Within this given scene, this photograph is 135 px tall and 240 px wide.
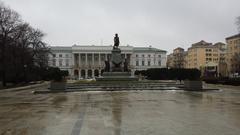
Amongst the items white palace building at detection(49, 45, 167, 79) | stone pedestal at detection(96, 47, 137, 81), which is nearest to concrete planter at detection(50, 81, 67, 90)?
stone pedestal at detection(96, 47, 137, 81)

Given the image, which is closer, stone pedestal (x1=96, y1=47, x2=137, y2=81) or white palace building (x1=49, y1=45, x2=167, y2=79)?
stone pedestal (x1=96, y1=47, x2=137, y2=81)

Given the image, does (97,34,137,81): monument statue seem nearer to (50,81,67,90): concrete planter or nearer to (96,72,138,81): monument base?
(96,72,138,81): monument base

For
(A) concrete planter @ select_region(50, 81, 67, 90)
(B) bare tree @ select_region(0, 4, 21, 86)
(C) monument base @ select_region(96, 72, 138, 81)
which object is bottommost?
(A) concrete planter @ select_region(50, 81, 67, 90)

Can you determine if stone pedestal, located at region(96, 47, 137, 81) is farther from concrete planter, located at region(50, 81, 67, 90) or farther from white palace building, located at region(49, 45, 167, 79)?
white palace building, located at region(49, 45, 167, 79)

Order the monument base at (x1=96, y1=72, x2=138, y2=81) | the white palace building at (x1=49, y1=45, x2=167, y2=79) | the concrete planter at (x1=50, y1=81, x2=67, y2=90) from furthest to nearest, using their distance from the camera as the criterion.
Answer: the white palace building at (x1=49, y1=45, x2=167, y2=79) < the monument base at (x1=96, y1=72, x2=138, y2=81) < the concrete planter at (x1=50, y1=81, x2=67, y2=90)

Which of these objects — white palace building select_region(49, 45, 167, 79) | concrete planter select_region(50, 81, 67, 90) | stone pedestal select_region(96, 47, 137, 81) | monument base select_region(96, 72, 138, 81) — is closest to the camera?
concrete planter select_region(50, 81, 67, 90)

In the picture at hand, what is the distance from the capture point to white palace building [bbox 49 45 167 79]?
518 ft

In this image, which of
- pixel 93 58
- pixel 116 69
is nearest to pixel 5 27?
pixel 116 69

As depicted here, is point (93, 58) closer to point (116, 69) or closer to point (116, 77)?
point (116, 69)

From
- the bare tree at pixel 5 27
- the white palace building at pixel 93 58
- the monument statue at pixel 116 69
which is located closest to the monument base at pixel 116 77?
the monument statue at pixel 116 69

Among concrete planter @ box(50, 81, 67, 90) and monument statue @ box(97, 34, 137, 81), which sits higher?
monument statue @ box(97, 34, 137, 81)

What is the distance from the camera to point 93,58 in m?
160

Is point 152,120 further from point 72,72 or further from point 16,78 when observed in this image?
point 72,72

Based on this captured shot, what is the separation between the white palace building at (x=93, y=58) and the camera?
518 ft
